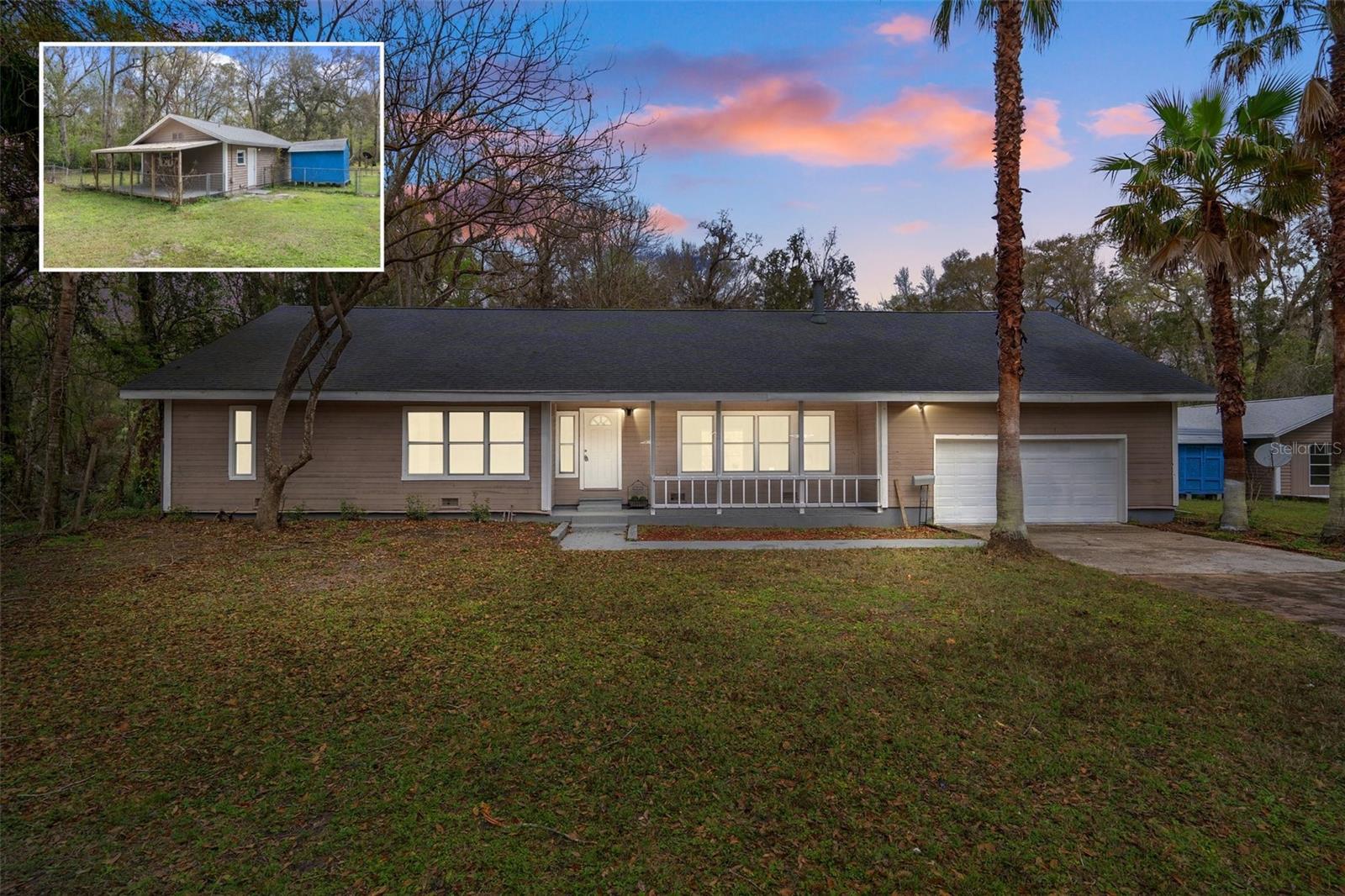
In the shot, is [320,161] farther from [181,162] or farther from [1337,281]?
[1337,281]

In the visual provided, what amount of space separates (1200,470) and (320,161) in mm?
26266

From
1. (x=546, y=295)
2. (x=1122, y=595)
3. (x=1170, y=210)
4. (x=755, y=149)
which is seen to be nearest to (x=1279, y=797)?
(x=1122, y=595)

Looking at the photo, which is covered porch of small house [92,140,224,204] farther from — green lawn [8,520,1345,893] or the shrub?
the shrub

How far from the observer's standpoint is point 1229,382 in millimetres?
11898

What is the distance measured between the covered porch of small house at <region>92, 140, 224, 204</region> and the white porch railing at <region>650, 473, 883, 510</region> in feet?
26.7

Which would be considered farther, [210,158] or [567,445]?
[567,445]

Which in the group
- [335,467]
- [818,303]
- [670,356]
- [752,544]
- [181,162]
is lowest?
[752,544]

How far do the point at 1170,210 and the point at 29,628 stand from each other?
56.0 feet

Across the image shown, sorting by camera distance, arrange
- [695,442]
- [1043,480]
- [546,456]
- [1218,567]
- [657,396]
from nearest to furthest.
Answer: [1218,567] < [657,396] < [546,456] < [1043,480] < [695,442]

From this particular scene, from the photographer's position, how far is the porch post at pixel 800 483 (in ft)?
41.9

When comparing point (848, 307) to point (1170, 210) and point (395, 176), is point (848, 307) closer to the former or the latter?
point (1170, 210)

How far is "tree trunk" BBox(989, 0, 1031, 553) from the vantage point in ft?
30.5

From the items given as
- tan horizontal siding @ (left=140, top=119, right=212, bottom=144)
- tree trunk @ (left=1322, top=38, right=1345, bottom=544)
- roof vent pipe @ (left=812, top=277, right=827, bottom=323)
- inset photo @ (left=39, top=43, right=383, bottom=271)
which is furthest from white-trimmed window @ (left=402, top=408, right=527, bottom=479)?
tree trunk @ (left=1322, top=38, right=1345, bottom=544)

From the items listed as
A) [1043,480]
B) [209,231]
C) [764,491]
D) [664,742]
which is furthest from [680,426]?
[664,742]
